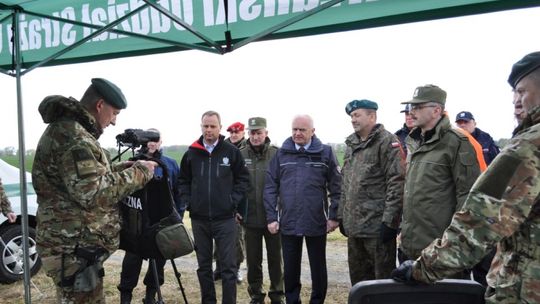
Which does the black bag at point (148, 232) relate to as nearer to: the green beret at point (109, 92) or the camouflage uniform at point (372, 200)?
the green beret at point (109, 92)

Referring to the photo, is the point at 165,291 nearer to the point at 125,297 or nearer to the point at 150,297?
the point at 150,297

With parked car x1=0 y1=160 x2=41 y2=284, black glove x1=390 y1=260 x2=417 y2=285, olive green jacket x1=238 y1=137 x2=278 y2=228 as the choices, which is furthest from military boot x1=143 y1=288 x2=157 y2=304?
black glove x1=390 y1=260 x2=417 y2=285

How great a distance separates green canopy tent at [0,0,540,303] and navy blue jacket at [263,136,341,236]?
1.31m

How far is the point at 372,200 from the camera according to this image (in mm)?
3787

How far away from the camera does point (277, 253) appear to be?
480cm

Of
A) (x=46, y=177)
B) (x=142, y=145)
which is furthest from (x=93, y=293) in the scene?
(x=142, y=145)

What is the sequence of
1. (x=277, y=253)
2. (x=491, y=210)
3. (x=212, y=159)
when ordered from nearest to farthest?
1. (x=491, y=210)
2. (x=212, y=159)
3. (x=277, y=253)

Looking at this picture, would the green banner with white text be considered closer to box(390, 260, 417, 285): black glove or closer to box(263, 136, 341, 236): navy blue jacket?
box(263, 136, 341, 236): navy blue jacket

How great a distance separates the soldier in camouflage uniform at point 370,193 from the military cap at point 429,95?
562 millimetres

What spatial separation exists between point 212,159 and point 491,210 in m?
3.15

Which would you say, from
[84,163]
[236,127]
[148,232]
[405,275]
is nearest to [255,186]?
[236,127]

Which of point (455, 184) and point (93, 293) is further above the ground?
point (455, 184)

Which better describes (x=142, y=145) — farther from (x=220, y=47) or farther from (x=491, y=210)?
(x=491, y=210)

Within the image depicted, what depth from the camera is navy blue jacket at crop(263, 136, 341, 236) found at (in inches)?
165
